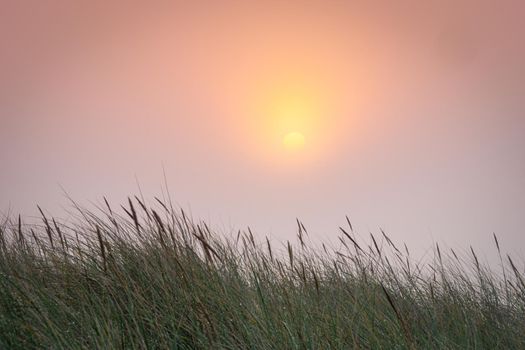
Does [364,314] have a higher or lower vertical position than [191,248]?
lower

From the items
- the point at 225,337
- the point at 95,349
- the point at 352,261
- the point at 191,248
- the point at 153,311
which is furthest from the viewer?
the point at 352,261

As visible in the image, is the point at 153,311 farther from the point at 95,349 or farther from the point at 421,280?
the point at 421,280

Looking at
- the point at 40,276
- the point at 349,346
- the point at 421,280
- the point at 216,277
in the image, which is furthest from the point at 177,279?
the point at 421,280

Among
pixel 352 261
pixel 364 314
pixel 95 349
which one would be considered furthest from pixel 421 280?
pixel 95 349

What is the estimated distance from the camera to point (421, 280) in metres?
2.79

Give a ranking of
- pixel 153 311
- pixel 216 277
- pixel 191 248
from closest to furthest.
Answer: pixel 153 311 < pixel 216 277 < pixel 191 248

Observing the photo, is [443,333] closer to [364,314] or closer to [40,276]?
[364,314]

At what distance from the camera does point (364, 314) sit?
1889 millimetres

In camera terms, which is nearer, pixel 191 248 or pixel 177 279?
pixel 177 279

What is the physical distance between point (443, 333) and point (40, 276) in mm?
1252

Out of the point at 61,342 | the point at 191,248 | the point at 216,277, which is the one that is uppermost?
the point at 191,248

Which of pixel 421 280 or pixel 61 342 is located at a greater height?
pixel 421 280

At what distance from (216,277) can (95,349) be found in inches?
21.5

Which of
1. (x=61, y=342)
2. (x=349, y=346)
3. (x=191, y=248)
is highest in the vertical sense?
(x=191, y=248)
